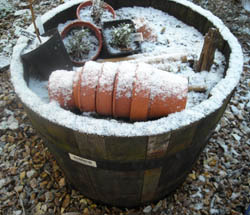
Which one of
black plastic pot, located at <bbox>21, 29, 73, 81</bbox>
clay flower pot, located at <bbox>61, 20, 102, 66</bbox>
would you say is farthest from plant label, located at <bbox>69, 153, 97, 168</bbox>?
clay flower pot, located at <bbox>61, 20, 102, 66</bbox>

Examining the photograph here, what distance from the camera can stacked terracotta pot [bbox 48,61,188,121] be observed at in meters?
1.17

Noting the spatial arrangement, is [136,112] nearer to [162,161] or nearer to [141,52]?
[162,161]

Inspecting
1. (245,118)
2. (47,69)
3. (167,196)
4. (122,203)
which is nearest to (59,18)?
(47,69)

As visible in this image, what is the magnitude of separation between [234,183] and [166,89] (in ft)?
4.65

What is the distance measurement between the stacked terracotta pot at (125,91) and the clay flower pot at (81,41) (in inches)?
25.3

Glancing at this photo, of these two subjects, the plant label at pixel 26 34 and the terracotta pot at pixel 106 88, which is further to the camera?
the plant label at pixel 26 34

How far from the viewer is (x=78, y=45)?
6.06 ft

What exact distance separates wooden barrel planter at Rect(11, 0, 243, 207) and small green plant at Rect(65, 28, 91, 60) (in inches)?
14.1

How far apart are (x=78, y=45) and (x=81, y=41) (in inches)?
3.3

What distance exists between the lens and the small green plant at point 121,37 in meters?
1.88

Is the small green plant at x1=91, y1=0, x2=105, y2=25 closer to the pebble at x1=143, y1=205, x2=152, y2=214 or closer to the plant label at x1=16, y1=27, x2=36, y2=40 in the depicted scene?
the plant label at x1=16, y1=27, x2=36, y2=40

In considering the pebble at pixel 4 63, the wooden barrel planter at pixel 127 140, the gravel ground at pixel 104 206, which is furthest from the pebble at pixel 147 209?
the pebble at pixel 4 63

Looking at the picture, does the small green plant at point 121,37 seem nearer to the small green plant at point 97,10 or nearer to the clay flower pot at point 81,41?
the clay flower pot at point 81,41

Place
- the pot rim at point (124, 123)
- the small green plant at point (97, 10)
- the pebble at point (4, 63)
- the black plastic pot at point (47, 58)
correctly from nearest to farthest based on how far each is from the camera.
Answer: the pot rim at point (124, 123) < the black plastic pot at point (47, 58) < the small green plant at point (97, 10) < the pebble at point (4, 63)
